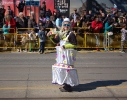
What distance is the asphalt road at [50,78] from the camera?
8695 mm

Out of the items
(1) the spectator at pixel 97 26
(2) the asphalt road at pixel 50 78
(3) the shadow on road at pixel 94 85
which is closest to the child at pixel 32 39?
(2) the asphalt road at pixel 50 78

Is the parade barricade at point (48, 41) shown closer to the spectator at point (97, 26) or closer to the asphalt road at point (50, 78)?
the spectator at point (97, 26)

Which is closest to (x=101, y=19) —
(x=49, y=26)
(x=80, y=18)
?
(x=80, y=18)

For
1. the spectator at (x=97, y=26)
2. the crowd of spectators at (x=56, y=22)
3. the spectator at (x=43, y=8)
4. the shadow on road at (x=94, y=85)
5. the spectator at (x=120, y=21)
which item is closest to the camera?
the shadow on road at (x=94, y=85)

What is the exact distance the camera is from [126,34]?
61.4ft

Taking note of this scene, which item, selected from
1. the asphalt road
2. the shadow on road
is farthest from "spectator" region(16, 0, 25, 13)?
the shadow on road

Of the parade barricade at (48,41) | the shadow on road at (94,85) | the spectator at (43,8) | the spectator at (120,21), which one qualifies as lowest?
the shadow on road at (94,85)

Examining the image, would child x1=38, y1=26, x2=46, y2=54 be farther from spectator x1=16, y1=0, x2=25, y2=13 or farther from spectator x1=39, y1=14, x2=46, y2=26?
spectator x1=16, y1=0, x2=25, y2=13

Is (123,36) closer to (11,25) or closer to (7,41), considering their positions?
(11,25)

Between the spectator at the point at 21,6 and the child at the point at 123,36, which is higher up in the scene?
the spectator at the point at 21,6

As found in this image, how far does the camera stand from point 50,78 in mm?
10859

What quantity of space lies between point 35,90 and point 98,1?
53.6 ft

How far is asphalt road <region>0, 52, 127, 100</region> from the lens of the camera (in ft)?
28.5

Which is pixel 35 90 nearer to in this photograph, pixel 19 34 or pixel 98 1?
pixel 19 34
